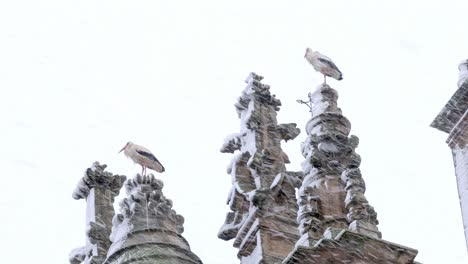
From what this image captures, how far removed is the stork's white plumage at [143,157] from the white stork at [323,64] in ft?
10.7

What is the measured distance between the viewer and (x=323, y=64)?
34.3 m

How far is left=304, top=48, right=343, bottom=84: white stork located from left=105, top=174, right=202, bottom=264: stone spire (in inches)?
139

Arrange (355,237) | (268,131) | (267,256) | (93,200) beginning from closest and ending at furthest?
(355,237) → (267,256) → (268,131) → (93,200)

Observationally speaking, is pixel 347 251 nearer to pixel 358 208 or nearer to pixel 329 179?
pixel 358 208

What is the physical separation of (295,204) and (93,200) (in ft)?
15.7

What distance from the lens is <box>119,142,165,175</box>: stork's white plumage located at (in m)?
34.3

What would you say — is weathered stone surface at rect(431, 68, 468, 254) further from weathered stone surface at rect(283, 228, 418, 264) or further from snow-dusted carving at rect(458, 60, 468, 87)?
weathered stone surface at rect(283, 228, 418, 264)

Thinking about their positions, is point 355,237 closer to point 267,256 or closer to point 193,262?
point 267,256

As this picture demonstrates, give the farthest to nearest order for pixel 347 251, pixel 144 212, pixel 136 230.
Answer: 1. pixel 144 212
2. pixel 136 230
3. pixel 347 251

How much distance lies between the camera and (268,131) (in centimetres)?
3244

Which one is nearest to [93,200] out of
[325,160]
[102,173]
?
[102,173]

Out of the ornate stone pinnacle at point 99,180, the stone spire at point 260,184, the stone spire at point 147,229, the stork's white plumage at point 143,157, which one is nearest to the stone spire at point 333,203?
the stone spire at point 260,184

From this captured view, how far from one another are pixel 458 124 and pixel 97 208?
276 inches

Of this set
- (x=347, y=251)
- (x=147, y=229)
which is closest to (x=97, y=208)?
(x=147, y=229)
